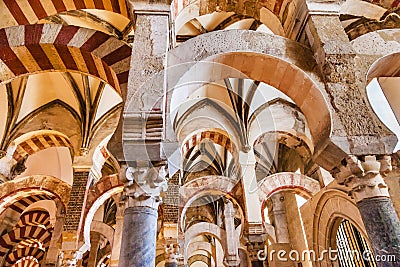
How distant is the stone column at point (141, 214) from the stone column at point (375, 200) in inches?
76.8

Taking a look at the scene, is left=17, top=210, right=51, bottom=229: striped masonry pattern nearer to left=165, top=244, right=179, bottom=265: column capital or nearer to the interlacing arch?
the interlacing arch

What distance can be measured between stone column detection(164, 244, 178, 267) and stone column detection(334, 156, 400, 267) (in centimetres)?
461

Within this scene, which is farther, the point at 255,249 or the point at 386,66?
the point at 255,249

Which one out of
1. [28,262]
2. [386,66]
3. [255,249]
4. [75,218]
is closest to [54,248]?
[75,218]

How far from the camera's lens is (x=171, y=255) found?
6691mm

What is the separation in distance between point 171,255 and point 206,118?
3.52 m

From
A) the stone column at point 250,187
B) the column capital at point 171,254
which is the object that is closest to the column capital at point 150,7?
the stone column at point 250,187

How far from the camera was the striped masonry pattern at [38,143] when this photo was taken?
8.08 meters

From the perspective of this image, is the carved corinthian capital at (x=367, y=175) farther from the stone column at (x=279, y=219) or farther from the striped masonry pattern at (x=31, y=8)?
the stone column at (x=279, y=219)

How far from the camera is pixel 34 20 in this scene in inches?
191

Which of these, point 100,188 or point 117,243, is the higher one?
point 100,188

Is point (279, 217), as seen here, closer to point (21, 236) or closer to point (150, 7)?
point (150, 7)

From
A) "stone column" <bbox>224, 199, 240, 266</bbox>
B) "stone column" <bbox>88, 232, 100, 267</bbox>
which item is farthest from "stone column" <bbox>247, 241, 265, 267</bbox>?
"stone column" <bbox>88, 232, 100, 267</bbox>

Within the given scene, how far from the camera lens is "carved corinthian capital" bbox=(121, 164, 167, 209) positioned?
2904mm
